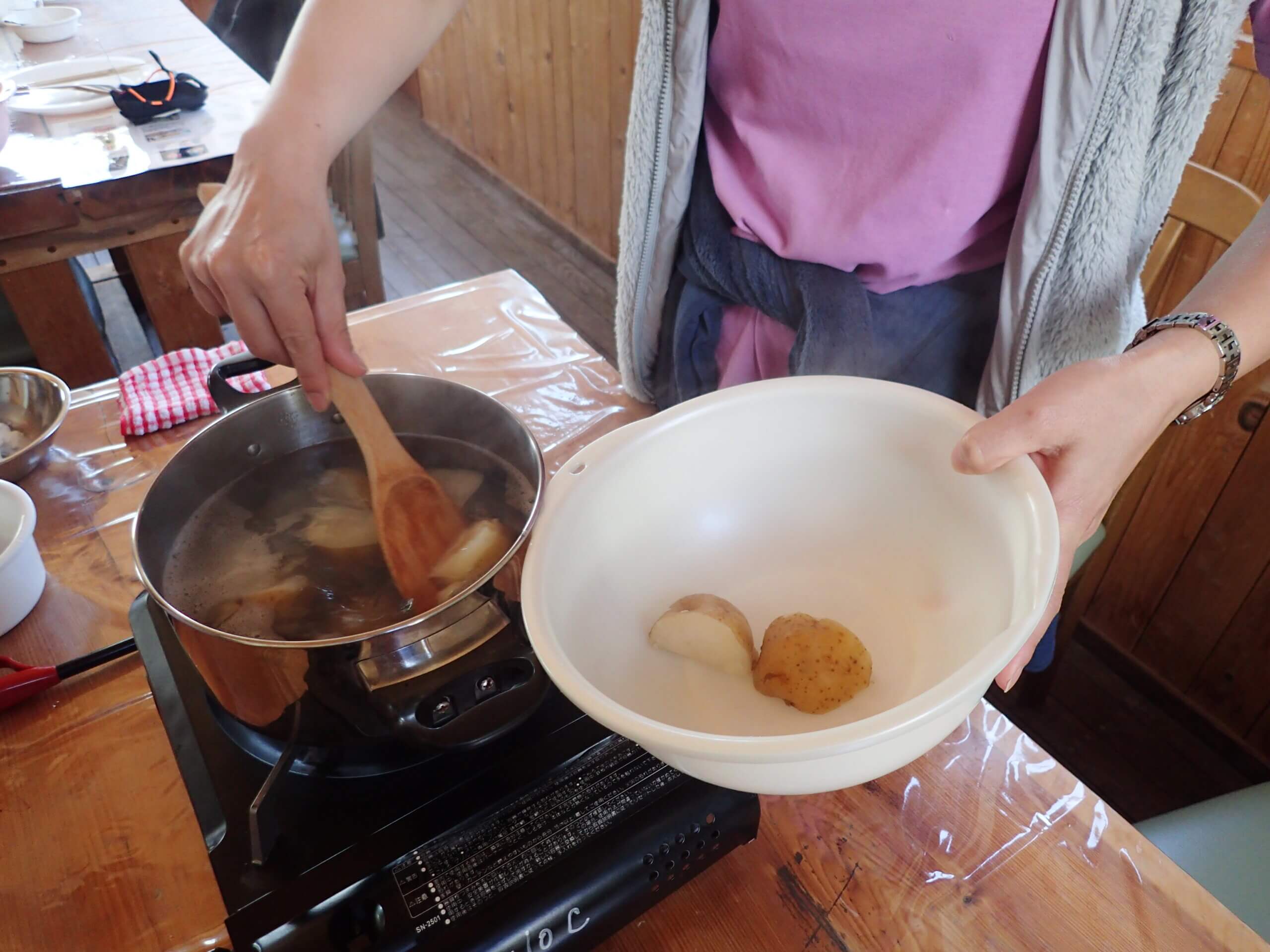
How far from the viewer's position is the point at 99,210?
5.24 feet

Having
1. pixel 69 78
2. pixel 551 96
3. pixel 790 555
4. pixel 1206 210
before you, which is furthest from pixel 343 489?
pixel 551 96

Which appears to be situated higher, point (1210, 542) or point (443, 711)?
point (443, 711)

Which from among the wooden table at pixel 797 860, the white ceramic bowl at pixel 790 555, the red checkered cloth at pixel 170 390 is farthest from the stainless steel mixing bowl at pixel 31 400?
the white ceramic bowl at pixel 790 555

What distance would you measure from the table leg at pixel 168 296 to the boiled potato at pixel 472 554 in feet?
3.98

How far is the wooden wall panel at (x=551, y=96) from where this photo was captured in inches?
100

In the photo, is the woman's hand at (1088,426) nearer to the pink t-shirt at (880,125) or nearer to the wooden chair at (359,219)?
the pink t-shirt at (880,125)

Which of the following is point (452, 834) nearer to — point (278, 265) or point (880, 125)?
point (278, 265)

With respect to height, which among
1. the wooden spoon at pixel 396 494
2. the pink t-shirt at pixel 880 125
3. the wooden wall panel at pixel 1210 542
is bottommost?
the wooden wall panel at pixel 1210 542

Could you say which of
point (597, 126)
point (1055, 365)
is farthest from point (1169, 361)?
point (597, 126)

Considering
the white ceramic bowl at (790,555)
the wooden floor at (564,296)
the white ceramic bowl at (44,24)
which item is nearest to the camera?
the white ceramic bowl at (790,555)

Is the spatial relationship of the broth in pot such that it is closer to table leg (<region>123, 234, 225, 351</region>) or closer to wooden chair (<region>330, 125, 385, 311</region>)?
table leg (<region>123, 234, 225, 351</region>)

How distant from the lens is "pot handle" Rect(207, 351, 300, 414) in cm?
77

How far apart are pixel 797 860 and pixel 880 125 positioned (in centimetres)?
59

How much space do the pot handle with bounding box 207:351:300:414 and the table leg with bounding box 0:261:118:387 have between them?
44.6 inches
